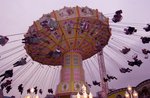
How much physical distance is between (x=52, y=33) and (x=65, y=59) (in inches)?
112

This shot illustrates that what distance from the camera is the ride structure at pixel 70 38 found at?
74.0 ft

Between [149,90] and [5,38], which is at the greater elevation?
[5,38]

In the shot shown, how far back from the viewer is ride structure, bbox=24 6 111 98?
74.0 feet

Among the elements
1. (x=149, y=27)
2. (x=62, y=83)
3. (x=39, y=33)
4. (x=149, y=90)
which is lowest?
(x=149, y=90)

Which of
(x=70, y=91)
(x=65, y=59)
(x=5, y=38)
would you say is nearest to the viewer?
(x=5, y=38)

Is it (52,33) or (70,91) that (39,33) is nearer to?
(52,33)

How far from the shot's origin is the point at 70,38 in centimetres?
2366

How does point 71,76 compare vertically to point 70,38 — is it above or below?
below

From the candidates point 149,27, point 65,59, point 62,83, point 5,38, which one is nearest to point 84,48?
point 65,59

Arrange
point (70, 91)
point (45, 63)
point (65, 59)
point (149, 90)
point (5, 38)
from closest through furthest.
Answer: point (5, 38), point (149, 90), point (70, 91), point (65, 59), point (45, 63)

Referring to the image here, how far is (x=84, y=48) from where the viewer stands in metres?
25.0

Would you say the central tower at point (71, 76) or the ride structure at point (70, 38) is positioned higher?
the ride structure at point (70, 38)

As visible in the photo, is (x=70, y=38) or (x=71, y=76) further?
(x=70, y=38)

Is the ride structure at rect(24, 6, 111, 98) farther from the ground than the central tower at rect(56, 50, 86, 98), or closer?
farther from the ground
